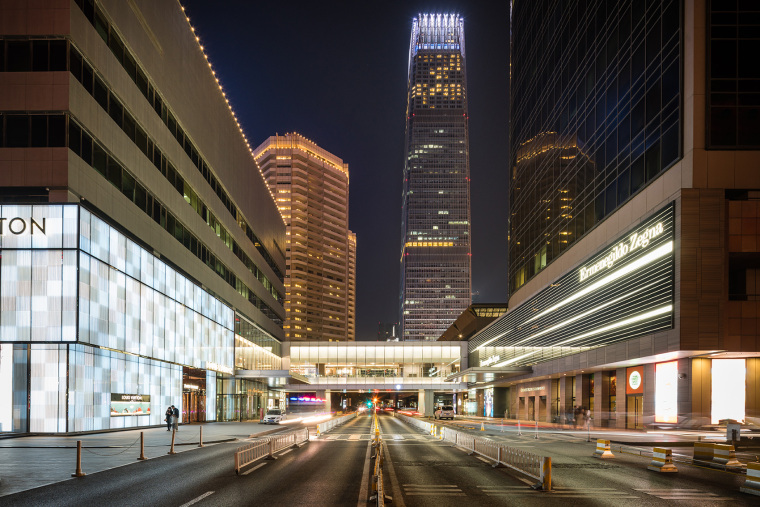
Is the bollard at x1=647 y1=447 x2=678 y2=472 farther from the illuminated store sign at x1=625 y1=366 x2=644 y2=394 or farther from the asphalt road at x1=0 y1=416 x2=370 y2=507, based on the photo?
the illuminated store sign at x1=625 y1=366 x2=644 y2=394

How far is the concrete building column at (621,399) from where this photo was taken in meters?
47.3

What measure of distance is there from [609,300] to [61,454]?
35.6 meters

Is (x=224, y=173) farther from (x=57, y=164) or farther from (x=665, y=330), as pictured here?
(x=665, y=330)

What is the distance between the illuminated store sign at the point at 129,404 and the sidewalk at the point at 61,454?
227 cm

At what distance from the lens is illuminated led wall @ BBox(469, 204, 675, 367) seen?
1471 inches

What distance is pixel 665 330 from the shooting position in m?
36.5

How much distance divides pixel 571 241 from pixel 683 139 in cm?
2061

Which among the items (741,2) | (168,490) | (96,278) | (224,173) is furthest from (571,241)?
(168,490)

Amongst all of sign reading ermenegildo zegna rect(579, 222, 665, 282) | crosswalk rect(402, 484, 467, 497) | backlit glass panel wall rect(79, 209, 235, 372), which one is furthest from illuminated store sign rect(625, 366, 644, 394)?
backlit glass panel wall rect(79, 209, 235, 372)

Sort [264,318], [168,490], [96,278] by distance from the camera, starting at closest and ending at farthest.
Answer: [168,490]
[96,278]
[264,318]

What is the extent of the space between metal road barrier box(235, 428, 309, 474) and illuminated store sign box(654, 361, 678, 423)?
22.2m

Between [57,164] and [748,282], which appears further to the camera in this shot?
[748,282]

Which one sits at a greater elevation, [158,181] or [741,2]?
[741,2]

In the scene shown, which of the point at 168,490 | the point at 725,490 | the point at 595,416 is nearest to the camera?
the point at 168,490
